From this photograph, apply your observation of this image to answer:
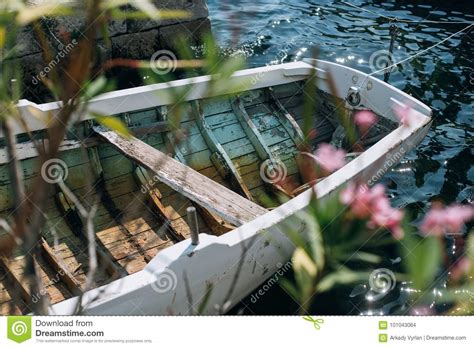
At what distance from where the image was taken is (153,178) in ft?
17.5

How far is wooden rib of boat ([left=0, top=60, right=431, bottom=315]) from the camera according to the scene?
4145mm

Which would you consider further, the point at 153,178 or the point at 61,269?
the point at 153,178

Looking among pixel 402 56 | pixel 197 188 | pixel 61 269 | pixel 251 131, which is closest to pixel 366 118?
Answer: pixel 251 131

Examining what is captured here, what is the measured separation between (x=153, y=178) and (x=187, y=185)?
2.01 ft

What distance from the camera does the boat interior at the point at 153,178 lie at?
4816 millimetres

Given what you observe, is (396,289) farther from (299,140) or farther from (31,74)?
(31,74)

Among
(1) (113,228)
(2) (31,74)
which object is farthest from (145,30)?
(1) (113,228)

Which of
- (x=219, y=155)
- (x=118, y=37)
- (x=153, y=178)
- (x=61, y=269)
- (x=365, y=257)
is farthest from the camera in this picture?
(x=118, y=37)

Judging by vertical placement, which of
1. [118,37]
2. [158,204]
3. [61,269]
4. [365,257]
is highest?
[365,257]

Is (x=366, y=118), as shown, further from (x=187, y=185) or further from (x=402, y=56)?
(x=402, y=56)

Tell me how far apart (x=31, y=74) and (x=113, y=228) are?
3953mm

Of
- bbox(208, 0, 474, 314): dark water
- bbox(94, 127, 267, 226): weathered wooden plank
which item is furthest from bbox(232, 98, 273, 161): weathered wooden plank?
bbox(94, 127, 267, 226): weathered wooden plank

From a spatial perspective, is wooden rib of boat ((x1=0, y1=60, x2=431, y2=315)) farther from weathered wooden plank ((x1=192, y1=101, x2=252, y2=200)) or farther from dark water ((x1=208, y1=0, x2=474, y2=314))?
dark water ((x1=208, y1=0, x2=474, y2=314))

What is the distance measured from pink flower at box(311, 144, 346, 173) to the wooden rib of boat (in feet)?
0.51
